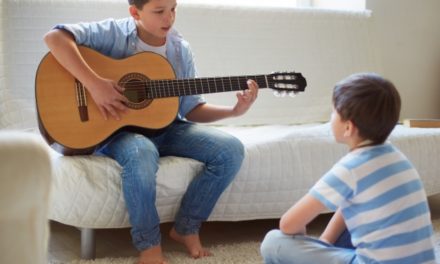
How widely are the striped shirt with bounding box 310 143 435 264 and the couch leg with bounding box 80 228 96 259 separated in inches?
28.1

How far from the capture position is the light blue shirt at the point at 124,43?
1563 millimetres

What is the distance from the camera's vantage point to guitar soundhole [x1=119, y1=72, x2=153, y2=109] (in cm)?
152

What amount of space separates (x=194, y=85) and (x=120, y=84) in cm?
21

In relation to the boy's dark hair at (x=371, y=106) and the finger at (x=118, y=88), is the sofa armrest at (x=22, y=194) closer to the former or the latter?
the boy's dark hair at (x=371, y=106)

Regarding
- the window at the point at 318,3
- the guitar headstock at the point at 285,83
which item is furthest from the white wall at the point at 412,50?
the guitar headstock at the point at 285,83

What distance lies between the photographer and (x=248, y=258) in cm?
155

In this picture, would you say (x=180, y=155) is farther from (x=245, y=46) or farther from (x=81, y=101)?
(x=245, y=46)

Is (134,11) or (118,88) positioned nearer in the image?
(118,88)

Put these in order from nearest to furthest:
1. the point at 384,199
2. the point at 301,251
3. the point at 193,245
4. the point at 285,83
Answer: the point at 384,199
the point at 301,251
the point at 193,245
the point at 285,83

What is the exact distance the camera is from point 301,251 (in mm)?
1217

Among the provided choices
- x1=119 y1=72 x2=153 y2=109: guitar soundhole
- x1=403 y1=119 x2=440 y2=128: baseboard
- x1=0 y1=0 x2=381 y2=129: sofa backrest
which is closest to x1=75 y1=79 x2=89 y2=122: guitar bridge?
x1=119 y1=72 x2=153 y2=109: guitar soundhole

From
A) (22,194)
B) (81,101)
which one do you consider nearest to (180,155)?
(81,101)

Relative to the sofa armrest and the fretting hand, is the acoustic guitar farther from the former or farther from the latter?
the sofa armrest

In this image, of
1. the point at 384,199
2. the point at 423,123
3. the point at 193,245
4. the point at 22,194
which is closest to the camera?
the point at 22,194
